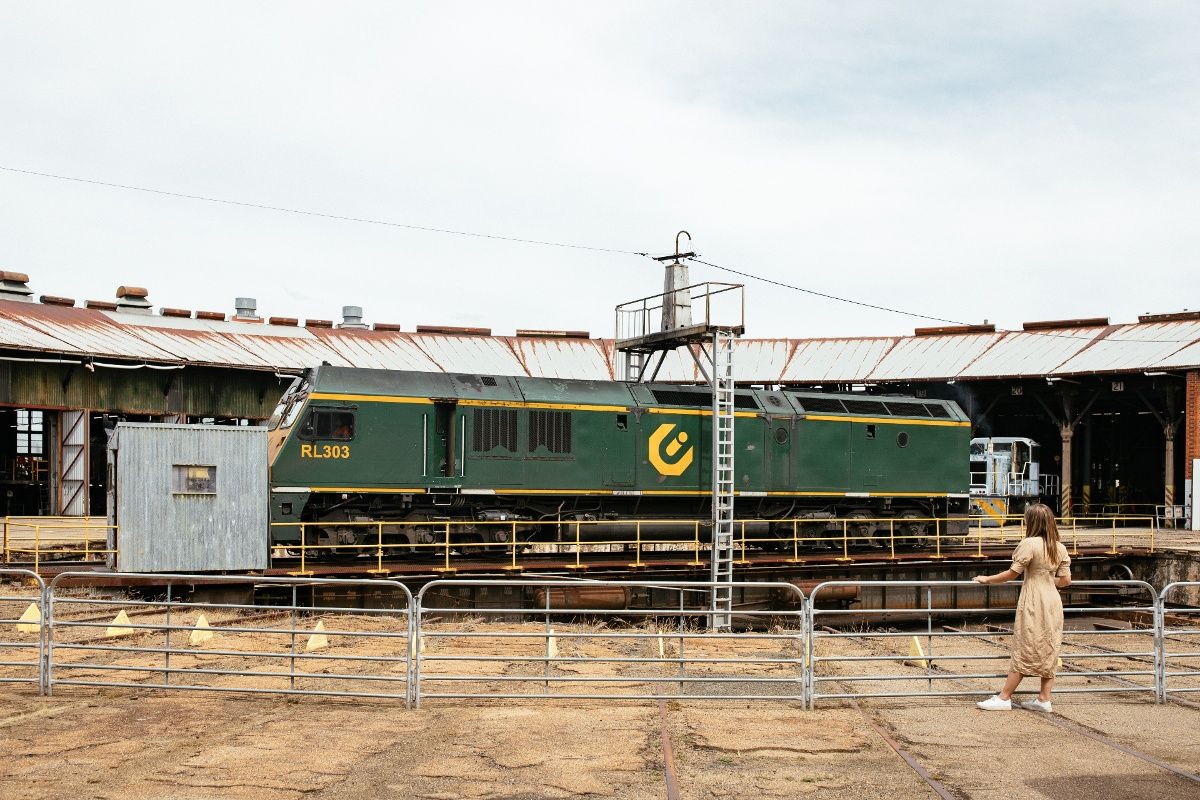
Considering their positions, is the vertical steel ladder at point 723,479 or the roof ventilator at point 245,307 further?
the roof ventilator at point 245,307

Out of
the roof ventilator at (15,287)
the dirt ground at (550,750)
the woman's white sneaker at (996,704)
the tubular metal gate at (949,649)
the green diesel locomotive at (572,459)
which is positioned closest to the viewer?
the dirt ground at (550,750)

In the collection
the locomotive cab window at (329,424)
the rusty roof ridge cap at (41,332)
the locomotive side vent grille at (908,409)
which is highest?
the rusty roof ridge cap at (41,332)

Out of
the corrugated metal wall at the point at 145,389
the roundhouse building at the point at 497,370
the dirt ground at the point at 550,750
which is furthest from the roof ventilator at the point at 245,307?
the dirt ground at the point at 550,750

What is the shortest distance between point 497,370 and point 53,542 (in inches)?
646

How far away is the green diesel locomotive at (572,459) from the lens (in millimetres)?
19188

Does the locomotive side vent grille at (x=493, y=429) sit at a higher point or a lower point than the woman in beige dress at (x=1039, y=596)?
higher

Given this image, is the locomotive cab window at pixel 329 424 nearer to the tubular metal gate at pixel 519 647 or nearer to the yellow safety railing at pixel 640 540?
the yellow safety railing at pixel 640 540

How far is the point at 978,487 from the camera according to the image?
33.2 m

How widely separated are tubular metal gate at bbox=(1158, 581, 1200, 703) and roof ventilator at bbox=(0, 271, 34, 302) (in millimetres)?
36618

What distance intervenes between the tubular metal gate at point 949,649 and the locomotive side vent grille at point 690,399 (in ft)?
16.0

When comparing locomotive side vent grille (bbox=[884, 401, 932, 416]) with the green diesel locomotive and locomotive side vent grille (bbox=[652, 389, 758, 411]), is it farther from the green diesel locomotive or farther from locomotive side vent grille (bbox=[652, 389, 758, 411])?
locomotive side vent grille (bbox=[652, 389, 758, 411])

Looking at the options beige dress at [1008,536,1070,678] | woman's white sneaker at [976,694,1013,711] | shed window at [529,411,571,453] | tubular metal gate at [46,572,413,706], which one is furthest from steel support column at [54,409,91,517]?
beige dress at [1008,536,1070,678]

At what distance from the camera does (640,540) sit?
21.5 m

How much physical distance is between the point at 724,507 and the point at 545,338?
821 inches
